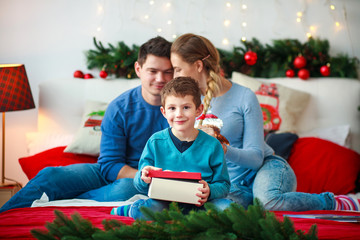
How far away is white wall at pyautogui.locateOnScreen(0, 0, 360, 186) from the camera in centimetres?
321

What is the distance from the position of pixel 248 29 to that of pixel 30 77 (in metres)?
1.73

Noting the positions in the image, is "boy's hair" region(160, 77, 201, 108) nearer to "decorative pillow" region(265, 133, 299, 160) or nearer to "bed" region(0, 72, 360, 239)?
"bed" region(0, 72, 360, 239)

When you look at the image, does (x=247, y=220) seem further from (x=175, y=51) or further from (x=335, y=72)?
(x=335, y=72)

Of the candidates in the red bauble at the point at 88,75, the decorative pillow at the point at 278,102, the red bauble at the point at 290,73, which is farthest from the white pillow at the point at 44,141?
the red bauble at the point at 290,73

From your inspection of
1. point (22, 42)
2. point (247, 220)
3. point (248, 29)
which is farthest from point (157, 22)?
point (247, 220)

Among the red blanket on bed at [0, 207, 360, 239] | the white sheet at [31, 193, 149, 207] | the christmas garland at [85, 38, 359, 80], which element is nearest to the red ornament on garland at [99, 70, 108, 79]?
the christmas garland at [85, 38, 359, 80]

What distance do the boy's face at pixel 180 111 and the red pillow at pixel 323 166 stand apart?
4.01ft

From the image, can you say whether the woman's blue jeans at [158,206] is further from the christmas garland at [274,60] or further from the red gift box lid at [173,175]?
the christmas garland at [274,60]

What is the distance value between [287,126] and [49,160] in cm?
154

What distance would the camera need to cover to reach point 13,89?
2795 mm

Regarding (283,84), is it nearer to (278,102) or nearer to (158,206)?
(278,102)

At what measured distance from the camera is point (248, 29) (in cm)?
323

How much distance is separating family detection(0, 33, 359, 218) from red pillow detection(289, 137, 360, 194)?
0.45 metres

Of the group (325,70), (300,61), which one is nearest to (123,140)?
(300,61)
